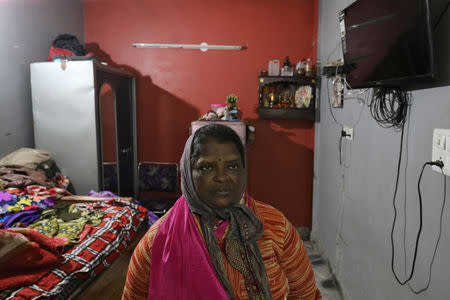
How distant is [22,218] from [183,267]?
1.56 m

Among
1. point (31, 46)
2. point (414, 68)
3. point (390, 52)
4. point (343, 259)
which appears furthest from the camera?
point (31, 46)

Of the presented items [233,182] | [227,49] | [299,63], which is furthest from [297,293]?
[227,49]

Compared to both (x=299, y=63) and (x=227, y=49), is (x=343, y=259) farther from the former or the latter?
(x=227, y=49)

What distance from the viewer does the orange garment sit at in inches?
33.6

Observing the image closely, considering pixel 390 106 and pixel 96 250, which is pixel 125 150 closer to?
pixel 96 250

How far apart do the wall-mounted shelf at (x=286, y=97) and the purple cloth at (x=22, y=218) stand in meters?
2.23

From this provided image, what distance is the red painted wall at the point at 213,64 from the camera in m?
→ 3.34

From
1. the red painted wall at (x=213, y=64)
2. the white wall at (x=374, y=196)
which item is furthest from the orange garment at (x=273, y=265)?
the red painted wall at (x=213, y=64)

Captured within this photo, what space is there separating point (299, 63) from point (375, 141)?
1733 mm

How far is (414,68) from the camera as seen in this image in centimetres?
113

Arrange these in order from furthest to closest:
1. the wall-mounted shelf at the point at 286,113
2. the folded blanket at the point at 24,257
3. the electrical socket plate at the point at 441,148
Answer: the wall-mounted shelf at the point at 286,113, the folded blanket at the point at 24,257, the electrical socket plate at the point at 441,148

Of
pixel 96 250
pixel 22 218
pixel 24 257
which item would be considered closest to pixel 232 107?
pixel 96 250

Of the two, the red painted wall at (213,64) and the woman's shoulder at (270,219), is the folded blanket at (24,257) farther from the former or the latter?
the red painted wall at (213,64)

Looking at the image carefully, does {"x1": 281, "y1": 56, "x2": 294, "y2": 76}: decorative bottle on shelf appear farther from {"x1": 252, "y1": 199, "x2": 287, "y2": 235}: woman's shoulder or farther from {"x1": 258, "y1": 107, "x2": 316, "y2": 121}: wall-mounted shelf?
{"x1": 252, "y1": 199, "x2": 287, "y2": 235}: woman's shoulder
